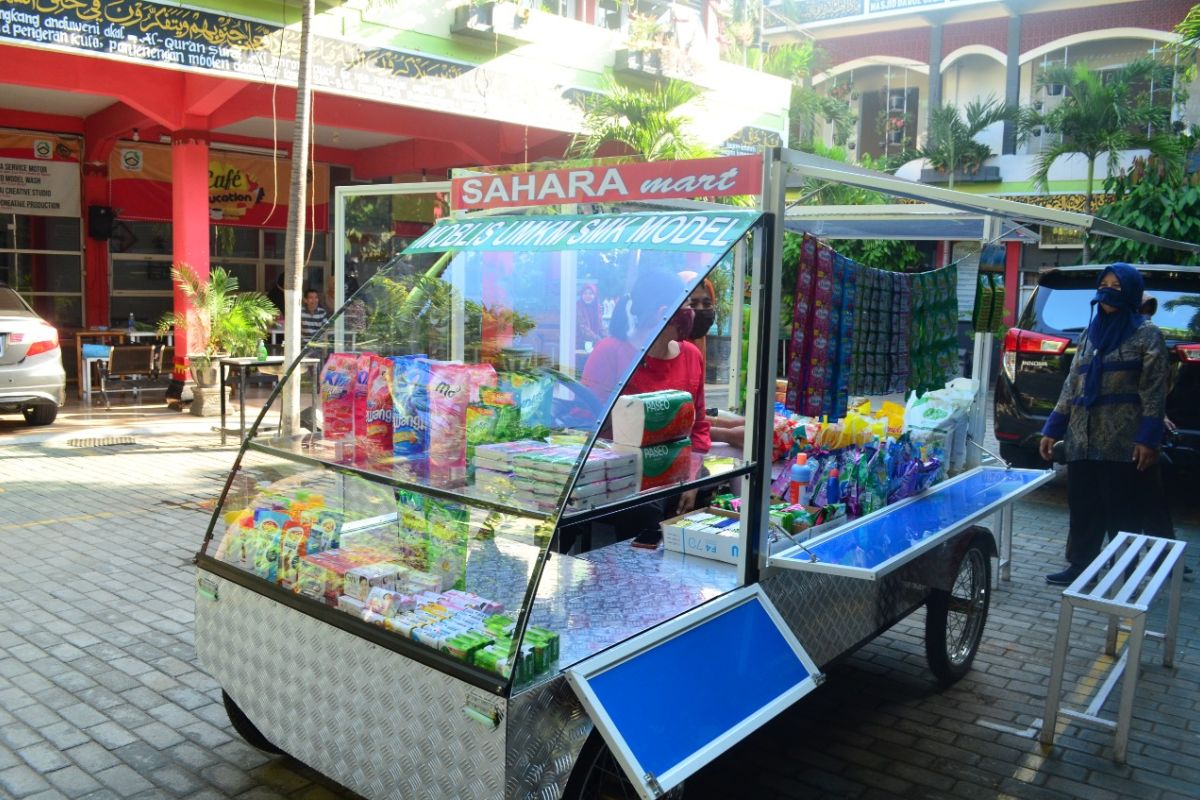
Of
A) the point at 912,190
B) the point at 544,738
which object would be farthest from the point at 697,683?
the point at 912,190

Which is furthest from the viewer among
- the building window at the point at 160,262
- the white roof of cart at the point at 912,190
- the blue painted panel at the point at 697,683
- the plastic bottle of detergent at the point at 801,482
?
the building window at the point at 160,262

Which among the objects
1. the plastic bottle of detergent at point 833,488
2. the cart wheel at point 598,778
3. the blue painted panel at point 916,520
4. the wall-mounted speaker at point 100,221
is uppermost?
the wall-mounted speaker at point 100,221

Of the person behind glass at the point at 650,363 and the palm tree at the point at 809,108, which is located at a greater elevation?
the palm tree at the point at 809,108

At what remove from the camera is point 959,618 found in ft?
15.7

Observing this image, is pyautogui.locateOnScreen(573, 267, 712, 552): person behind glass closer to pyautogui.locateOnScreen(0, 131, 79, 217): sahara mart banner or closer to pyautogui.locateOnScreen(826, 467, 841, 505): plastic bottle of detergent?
pyautogui.locateOnScreen(826, 467, 841, 505): plastic bottle of detergent

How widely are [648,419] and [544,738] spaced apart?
1105mm

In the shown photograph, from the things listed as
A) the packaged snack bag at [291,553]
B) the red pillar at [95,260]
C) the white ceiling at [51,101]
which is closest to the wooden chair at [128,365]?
the red pillar at [95,260]

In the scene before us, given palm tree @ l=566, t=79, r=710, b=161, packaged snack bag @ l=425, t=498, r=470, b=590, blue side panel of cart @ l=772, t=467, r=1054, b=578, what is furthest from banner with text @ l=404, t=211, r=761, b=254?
palm tree @ l=566, t=79, r=710, b=161

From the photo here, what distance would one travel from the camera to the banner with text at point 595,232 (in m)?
3.08

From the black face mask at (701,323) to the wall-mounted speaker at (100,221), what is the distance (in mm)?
11855

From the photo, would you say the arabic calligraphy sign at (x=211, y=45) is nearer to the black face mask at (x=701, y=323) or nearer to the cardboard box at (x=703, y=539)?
the black face mask at (x=701, y=323)

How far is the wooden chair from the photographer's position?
12328mm

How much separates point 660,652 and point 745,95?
13.7m

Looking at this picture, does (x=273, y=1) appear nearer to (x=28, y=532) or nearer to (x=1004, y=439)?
(x=28, y=532)
